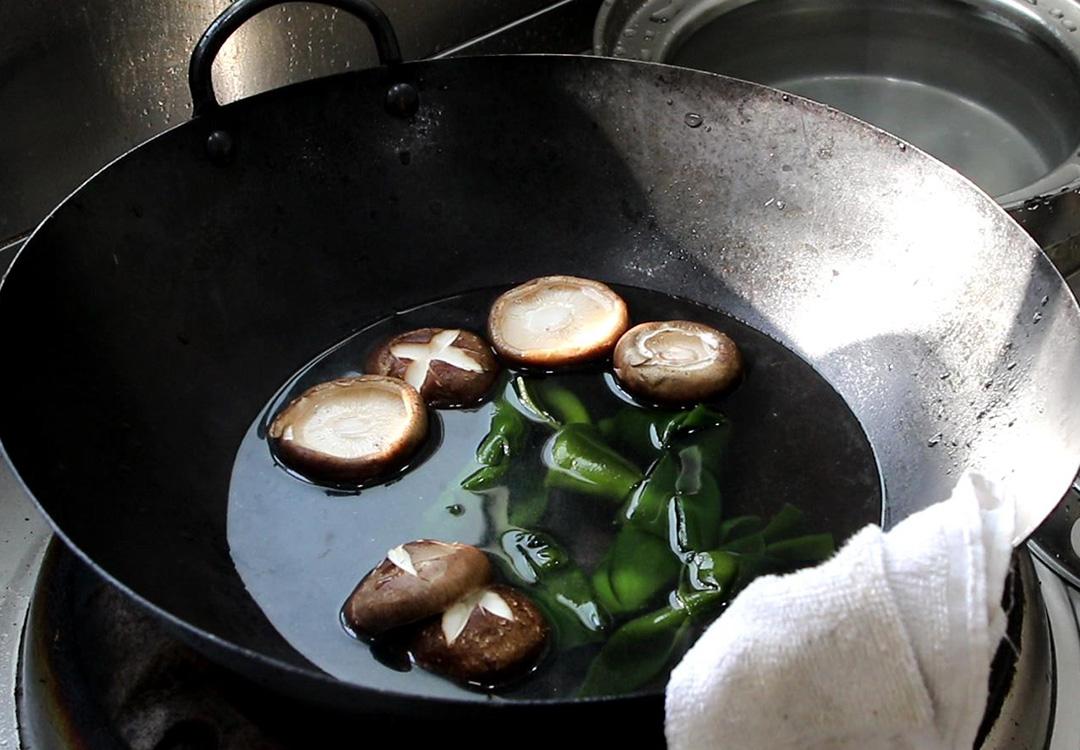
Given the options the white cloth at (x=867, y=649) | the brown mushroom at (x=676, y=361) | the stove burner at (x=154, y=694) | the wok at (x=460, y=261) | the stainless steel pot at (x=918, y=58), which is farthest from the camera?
the stainless steel pot at (x=918, y=58)

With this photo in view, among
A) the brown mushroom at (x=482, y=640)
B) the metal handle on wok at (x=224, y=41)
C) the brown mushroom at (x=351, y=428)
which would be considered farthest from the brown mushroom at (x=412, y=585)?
the metal handle on wok at (x=224, y=41)

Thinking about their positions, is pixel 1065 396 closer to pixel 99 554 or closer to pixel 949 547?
pixel 949 547

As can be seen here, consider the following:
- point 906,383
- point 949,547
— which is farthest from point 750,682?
point 906,383

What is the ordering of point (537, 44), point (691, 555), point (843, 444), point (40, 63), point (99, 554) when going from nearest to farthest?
point (99, 554) → point (691, 555) → point (843, 444) → point (40, 63) → point (537, 44)

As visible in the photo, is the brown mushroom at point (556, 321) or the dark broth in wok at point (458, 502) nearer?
the dark broth in wok at point (458, 502)

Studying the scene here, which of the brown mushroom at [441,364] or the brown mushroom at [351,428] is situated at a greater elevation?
the brown mushroom at [441,364]

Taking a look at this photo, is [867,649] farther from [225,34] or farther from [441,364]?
[225,34]

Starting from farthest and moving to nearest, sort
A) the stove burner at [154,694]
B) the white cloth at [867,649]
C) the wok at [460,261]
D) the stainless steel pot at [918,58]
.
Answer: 1. the stainless steel pot at [918,58]
2. the wok at [460,261]
3. the stove burner at [154,694]
4. the white cloth at [867,649]

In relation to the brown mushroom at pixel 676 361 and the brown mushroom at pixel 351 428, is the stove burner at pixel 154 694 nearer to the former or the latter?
the brown mushroom at pixel 351 428
